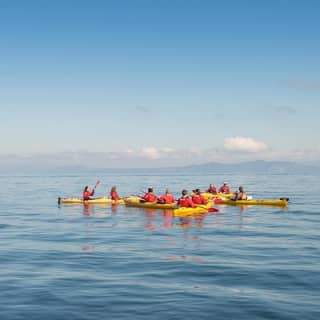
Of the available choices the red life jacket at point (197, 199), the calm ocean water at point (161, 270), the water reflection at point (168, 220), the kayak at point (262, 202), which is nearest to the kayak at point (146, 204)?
the water reflection at point (168, 220)

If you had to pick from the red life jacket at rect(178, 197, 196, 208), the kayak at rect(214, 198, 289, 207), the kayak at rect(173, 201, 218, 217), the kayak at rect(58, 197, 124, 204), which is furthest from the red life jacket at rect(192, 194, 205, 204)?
the kayak at rect(58, 197, 124, 204)

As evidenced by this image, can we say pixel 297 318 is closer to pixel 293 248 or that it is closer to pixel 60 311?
pixel 60 311

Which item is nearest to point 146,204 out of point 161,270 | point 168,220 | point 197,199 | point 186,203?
point 197,199

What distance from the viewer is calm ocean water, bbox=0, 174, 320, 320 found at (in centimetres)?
1491

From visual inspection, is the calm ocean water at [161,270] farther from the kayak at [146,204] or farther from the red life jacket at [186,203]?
the kayak at [146,204]

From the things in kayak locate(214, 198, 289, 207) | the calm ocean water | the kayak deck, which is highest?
kayak locate(214, 198, 289, 207)

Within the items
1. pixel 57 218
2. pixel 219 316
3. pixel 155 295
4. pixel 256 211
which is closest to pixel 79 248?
pixel 155 295

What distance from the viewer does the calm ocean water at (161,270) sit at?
14.9 metres

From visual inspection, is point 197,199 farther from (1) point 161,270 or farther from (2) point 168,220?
(1) point 161,270

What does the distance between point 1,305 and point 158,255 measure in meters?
9.53

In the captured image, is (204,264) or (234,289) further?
(204,264)

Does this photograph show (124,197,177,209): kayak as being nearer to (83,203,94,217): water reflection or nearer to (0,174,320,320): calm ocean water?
(83,203,94,217): water reflection

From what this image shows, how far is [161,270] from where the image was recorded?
66.1 ft

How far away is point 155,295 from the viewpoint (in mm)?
16281
